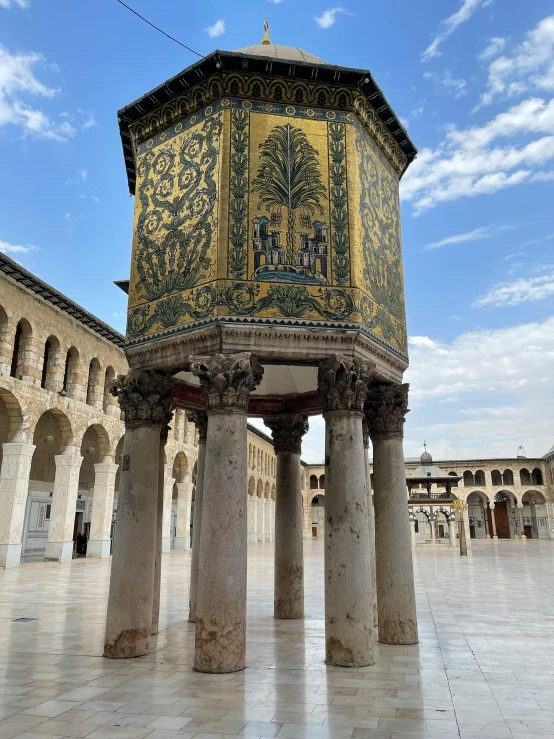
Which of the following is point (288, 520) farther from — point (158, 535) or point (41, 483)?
point (41, 483)

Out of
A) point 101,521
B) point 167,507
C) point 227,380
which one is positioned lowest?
point 101,521

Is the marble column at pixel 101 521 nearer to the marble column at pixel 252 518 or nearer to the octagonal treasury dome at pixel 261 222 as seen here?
the octagonal treasury dome at pixel 261 222

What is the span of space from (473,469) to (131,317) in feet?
204

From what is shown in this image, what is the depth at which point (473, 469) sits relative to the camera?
212 feet

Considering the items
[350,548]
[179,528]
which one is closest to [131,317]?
[350,548]

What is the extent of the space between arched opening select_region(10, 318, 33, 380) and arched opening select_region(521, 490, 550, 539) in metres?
55.9

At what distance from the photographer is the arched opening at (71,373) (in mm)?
24281

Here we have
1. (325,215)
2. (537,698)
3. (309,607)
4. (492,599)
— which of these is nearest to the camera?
(537,698)

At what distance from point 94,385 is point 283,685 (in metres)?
22.0

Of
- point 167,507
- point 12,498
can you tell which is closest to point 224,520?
point 12,498

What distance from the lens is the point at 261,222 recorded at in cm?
734

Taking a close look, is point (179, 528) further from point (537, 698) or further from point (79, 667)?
point (537, 698)

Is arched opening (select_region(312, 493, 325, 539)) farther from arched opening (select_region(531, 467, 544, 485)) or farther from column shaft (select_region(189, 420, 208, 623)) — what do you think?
column shaft (select_region(189, 420, 208, 623))

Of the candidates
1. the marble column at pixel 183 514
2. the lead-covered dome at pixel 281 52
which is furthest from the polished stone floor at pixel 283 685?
the marble column at pixel 183 514
